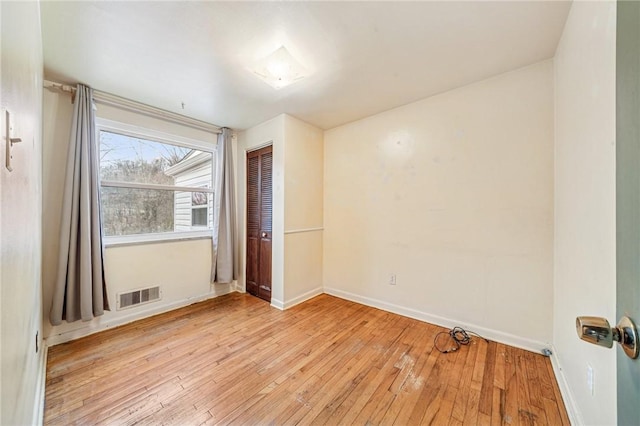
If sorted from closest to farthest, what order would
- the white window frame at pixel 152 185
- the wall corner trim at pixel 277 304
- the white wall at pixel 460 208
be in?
the white wall at pixel 460 208 → the white window frame at pixel 152 185 → the wall corner trim at pixel 277 304

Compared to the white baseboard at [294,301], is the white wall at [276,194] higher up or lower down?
higher up

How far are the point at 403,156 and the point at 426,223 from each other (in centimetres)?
82

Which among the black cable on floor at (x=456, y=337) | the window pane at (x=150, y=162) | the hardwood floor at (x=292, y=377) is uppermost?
the window pane at (x=150, y=162)

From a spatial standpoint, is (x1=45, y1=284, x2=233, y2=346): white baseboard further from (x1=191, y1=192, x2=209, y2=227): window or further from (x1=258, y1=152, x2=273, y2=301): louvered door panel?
(x1=191, y1=192, x2=209, y2=227): window

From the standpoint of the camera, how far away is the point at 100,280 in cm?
238

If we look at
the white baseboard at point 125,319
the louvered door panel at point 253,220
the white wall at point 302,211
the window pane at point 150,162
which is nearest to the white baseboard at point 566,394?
the white wall at point 302,211

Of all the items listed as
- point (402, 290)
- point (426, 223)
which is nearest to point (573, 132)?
point (426, 223)

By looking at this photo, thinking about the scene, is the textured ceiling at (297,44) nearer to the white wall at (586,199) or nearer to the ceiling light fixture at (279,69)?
the ceiling light fixture at (279,69)

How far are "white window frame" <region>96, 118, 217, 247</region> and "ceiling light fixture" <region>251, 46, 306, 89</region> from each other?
64.6 inches

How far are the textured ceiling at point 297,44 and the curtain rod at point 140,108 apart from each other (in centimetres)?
8

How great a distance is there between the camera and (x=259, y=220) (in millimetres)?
3453

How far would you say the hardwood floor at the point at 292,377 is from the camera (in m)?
1.47

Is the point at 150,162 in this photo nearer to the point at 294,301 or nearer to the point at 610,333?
the point at 294,301

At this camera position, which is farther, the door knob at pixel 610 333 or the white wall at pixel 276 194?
the white wall at pixel 276 194
